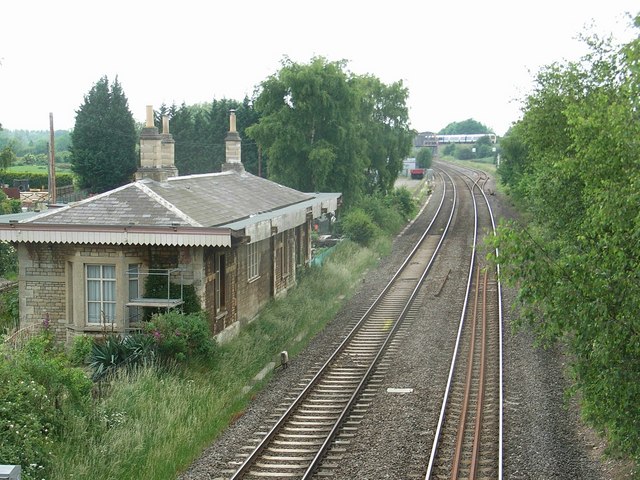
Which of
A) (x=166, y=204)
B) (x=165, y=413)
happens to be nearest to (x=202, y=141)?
(x=166, y=204)

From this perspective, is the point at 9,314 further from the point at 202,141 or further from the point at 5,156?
the point at 202,141

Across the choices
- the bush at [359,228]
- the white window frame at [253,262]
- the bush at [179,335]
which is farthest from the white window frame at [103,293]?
the bush at [359,228]

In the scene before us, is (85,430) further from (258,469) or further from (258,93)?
(258,93)

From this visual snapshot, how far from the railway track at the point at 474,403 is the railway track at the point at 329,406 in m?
1.69

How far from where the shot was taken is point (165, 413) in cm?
1439

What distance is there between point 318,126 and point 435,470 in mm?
32715

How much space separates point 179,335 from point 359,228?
24.4m

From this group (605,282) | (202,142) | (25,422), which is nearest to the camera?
(605,282)

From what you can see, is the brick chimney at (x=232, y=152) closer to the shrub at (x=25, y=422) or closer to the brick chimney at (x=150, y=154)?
the brick chimney at (x=150, y=154)

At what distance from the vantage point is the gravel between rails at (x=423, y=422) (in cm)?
1267

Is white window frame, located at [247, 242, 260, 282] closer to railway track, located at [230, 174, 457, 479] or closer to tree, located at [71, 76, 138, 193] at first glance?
railway track, located at [230, 174, 457, 479]

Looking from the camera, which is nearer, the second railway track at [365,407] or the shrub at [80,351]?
the second railway track at [365,407]

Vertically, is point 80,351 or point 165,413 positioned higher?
point 80,351

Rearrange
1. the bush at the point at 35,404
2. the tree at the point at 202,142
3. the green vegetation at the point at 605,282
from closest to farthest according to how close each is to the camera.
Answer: the green vegetation at the point at 605,282, the bush at the point at 35,404, the tree at the point at 202,142
